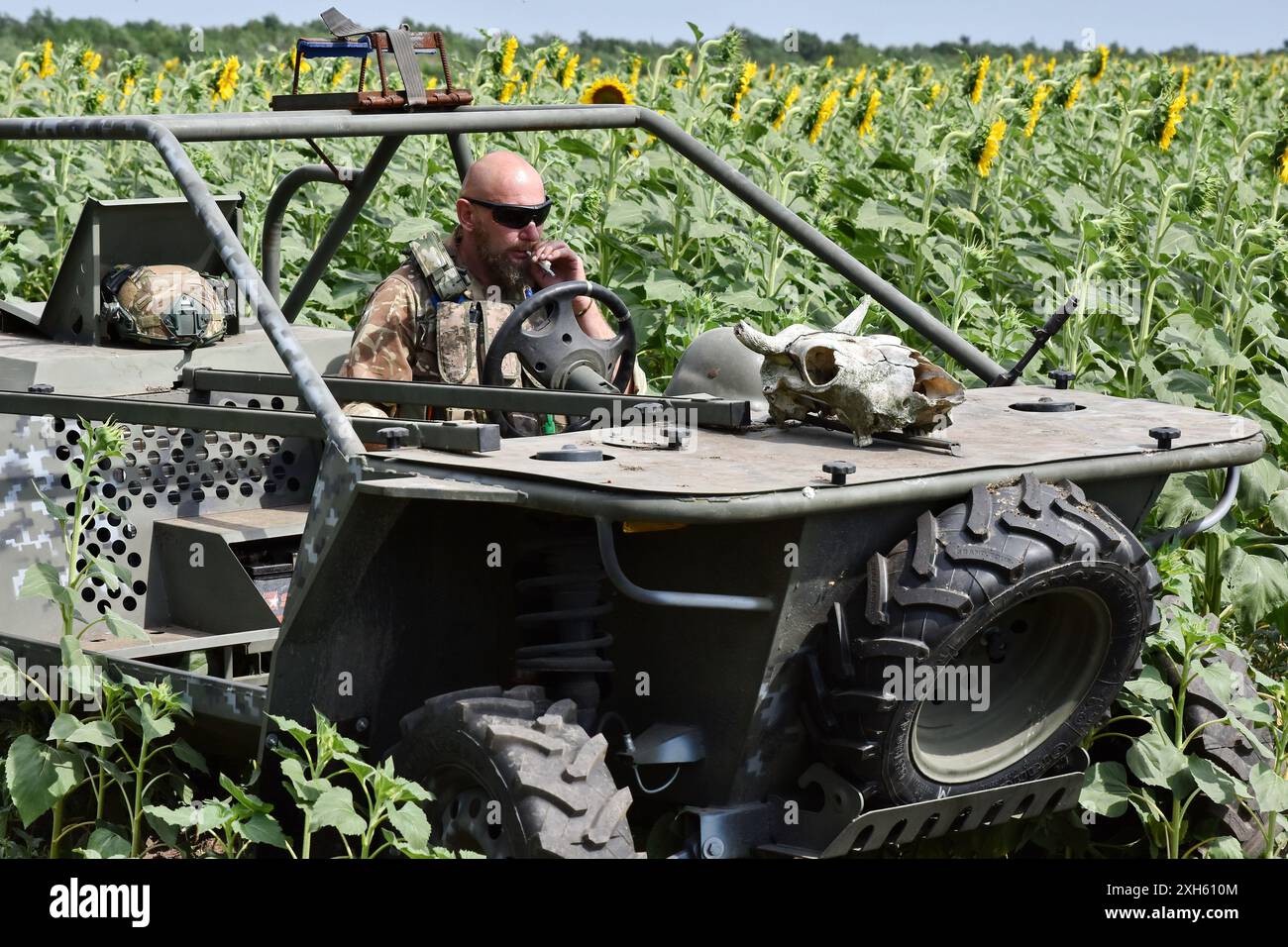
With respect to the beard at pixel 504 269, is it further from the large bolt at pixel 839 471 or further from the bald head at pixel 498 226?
the large bolt at pixel 839 471

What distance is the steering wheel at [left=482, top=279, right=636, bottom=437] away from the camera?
190 inches

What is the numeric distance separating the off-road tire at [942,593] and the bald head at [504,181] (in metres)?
1.93

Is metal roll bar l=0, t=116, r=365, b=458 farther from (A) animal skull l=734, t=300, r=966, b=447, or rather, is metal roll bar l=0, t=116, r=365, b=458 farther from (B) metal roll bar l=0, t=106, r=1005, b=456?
(A) animal skull l=734, t=300, r=966, b=447

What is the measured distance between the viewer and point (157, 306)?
5.69 metres

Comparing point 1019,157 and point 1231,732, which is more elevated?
point 1019,157

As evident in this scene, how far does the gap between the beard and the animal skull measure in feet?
4.40

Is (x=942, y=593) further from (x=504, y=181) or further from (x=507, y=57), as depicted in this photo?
(x=507, y=57)

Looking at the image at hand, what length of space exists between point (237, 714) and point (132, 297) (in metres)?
1.97

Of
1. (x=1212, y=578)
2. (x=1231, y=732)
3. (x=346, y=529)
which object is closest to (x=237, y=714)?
(x=346, y=529)

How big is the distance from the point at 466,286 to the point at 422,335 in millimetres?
181

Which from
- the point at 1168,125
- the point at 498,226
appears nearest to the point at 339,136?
the point at 498,226

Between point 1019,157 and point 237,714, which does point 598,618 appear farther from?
point 1019,157

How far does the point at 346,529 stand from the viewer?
150 inches

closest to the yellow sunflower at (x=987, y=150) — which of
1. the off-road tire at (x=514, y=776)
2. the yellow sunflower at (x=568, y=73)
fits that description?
the yellow sunflower at (x=568, y=73)
